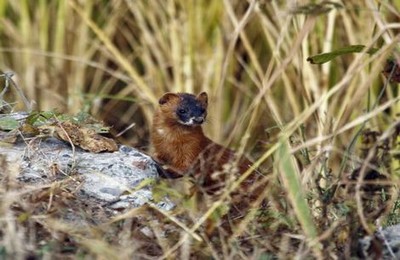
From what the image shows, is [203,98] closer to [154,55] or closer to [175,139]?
[175,139]

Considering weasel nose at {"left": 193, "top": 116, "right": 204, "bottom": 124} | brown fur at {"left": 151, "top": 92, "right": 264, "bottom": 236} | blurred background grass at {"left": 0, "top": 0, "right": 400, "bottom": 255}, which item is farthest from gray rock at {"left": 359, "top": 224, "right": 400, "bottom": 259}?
blurred background grass at {"left": 0, "top": 0, "right": 400, "bottom": 255}

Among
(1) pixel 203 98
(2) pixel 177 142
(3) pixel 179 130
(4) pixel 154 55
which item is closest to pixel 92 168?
(2) pixel 177 142

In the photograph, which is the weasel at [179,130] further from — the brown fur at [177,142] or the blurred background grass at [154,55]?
the blurred background grass at [154,55]

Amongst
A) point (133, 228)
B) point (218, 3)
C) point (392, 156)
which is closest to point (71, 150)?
point (133, 228)

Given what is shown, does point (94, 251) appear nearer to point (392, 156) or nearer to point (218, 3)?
point (392, 156)

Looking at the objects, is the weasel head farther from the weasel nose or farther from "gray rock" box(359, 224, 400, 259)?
"gray rock" box(359, 224, 400, 259)

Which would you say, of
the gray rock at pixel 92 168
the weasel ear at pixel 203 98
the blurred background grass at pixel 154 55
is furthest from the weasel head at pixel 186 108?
the blurred background grass at pixel 154 55
